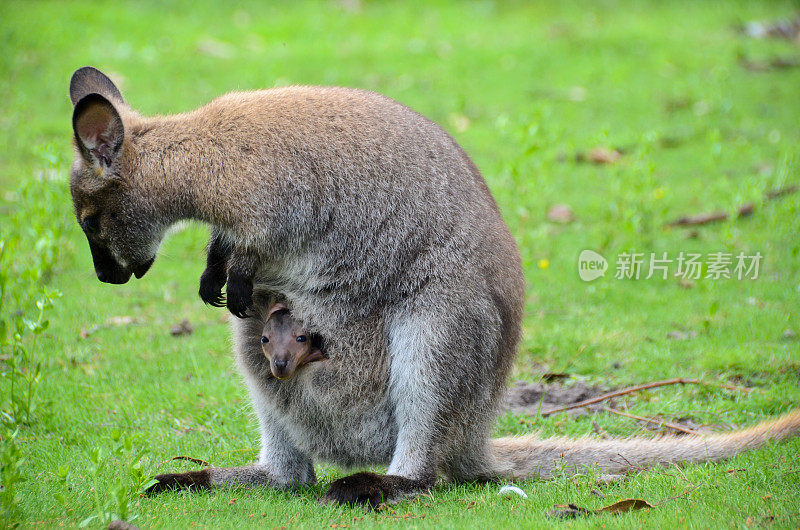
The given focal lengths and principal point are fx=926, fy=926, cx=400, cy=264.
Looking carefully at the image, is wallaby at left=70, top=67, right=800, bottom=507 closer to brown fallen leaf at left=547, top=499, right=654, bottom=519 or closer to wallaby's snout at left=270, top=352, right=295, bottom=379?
wallaby's snout at left=270, top=352, right=295, bottom=379

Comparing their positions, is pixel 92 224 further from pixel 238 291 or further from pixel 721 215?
pixel 721 215

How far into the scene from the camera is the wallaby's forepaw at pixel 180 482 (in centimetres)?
425

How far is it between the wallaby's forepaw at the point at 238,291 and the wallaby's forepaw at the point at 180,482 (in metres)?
0.80

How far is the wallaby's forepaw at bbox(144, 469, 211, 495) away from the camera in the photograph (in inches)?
167

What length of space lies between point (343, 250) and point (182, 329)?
9.15ft

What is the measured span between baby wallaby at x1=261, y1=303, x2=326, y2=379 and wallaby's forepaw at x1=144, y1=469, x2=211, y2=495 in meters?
0.62

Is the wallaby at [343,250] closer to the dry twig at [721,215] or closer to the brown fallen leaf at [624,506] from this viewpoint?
the brown fallen leaf at [624,506]

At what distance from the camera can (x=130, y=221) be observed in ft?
14.4

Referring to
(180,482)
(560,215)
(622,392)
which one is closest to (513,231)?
(560,215)

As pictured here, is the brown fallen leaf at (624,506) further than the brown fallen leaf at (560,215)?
No

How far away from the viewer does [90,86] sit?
15.5 ft

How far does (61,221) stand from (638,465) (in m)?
5.19

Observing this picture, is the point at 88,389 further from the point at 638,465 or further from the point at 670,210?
the point at 670,210

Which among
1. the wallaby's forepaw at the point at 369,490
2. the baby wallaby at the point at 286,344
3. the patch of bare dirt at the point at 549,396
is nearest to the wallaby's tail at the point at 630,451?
the wallaby's forepaw at the point at 369,490
